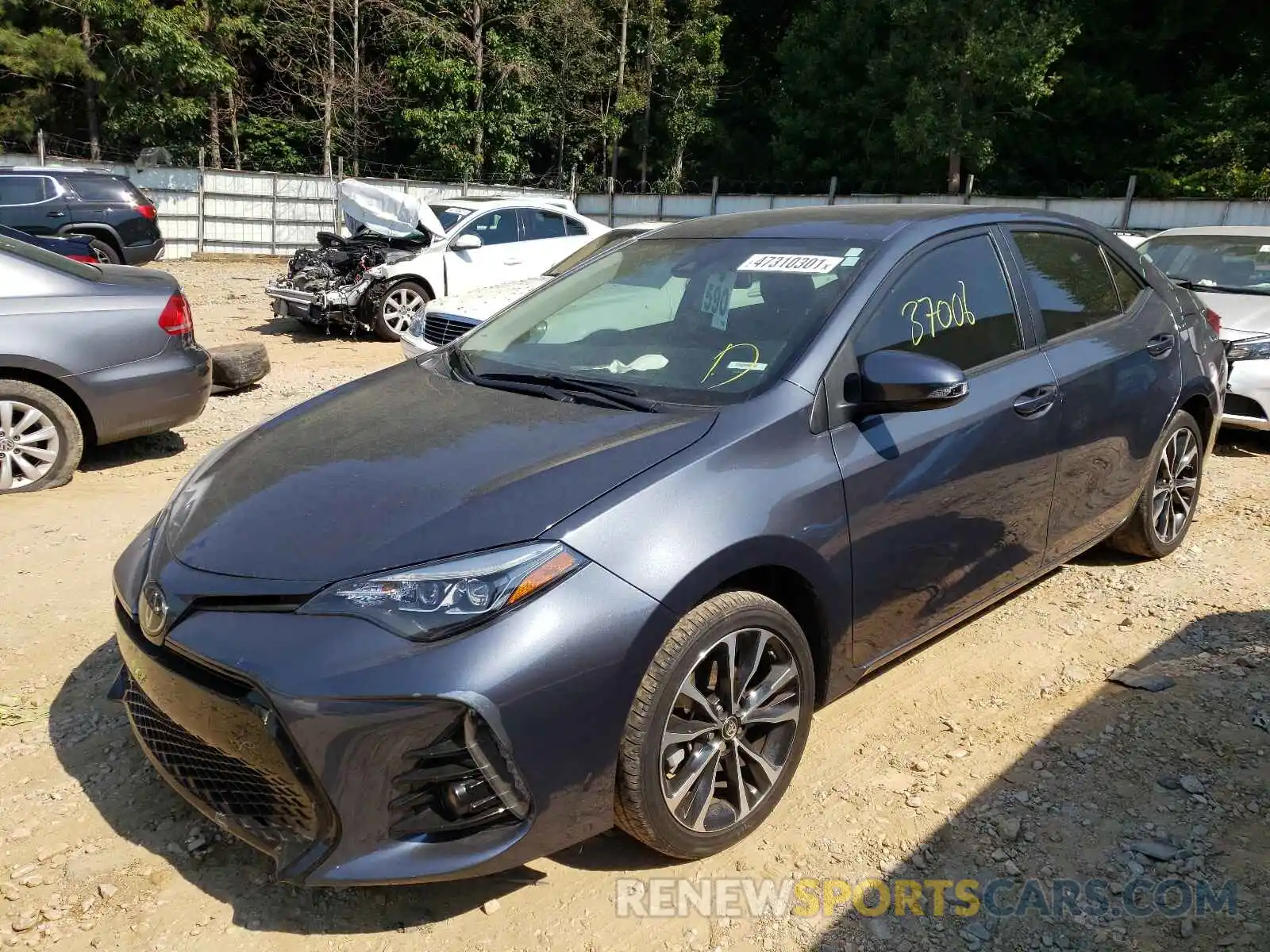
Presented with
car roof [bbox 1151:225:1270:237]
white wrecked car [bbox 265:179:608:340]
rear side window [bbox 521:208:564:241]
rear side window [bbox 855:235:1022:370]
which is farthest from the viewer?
rear side window [bbox 521:208:564:241]

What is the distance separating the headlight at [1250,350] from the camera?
21.2 feet

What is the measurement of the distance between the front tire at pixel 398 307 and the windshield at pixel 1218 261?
7267mm

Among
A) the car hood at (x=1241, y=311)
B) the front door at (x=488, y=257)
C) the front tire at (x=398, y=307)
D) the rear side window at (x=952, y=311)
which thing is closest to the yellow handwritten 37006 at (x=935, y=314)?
the rear side window at (x=952, y=311)

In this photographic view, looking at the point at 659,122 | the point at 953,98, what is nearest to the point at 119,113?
the point at 659,122

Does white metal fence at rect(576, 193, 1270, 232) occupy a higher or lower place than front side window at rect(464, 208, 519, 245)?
higher

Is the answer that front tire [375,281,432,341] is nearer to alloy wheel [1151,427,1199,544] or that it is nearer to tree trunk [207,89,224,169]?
alloy wheel [1151,427,1199,544]

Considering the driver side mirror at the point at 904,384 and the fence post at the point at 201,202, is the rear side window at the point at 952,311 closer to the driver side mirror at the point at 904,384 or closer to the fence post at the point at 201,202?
the driver side mirror at the point at 904,384

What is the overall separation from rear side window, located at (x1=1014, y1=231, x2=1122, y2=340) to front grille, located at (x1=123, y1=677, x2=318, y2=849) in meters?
2.95

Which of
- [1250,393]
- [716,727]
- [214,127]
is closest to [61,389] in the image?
[716,727]

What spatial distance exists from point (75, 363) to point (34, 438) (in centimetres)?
46

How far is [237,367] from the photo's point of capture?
7.45 metres

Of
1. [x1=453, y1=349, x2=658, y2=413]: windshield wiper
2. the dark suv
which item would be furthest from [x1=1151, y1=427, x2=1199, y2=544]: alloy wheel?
the dark suv

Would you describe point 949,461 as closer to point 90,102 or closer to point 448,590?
point 448,590

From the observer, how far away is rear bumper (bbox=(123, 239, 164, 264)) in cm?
1491
